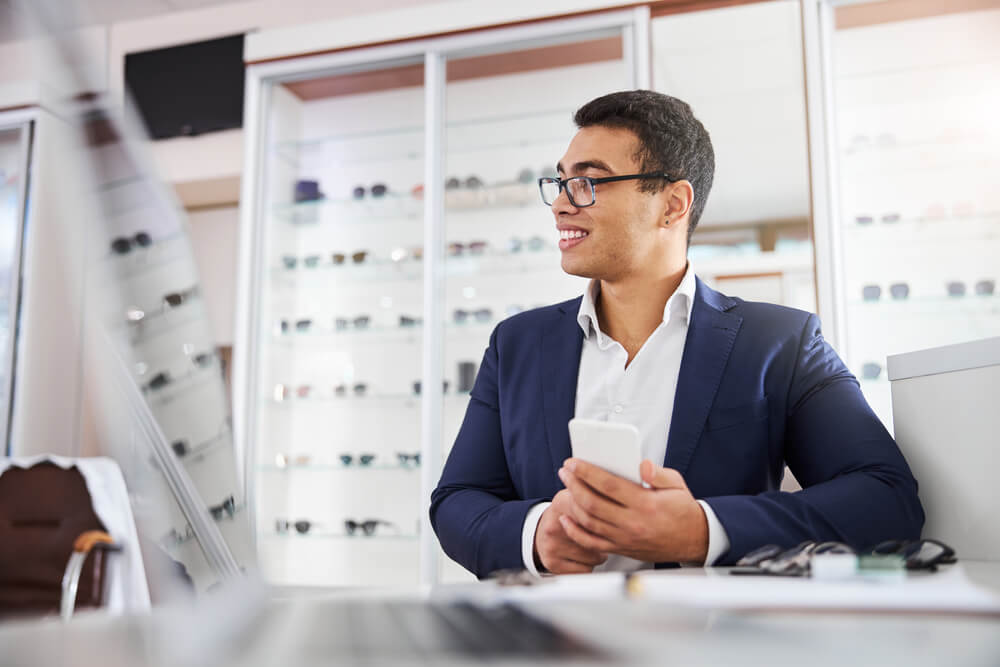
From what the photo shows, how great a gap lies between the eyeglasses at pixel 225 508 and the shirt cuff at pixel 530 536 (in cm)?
76

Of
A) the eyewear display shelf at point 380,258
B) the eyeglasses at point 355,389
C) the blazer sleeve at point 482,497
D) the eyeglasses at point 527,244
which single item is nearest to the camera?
the blazer sleeve at point 482,497

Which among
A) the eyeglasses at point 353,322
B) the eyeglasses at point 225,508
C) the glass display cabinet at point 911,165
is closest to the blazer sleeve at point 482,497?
the eyeglasses at point 225,508

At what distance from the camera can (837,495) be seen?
37.0 inches

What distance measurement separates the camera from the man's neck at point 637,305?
1.36m

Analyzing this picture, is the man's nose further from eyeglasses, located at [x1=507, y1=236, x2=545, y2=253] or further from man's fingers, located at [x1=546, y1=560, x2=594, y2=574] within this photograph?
eyeglasses, located at [x1=507, y1=236, x2=545, y2=253]

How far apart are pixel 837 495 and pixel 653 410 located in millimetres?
338

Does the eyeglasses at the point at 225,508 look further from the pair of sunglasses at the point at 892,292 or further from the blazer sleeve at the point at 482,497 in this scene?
the pair of sunglasses at the point at 892,292

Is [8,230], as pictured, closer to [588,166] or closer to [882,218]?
[588,166]

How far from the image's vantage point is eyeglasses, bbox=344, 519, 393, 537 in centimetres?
299

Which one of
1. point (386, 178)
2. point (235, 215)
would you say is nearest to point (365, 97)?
point (386, 178)

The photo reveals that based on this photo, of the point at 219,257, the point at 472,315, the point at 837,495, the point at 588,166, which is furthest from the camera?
the point at 219,257

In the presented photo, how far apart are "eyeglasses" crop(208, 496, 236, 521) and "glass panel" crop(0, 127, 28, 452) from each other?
3392 mm

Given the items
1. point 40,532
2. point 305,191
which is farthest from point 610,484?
point 305,191

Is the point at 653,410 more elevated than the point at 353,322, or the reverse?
the point at 353,322
